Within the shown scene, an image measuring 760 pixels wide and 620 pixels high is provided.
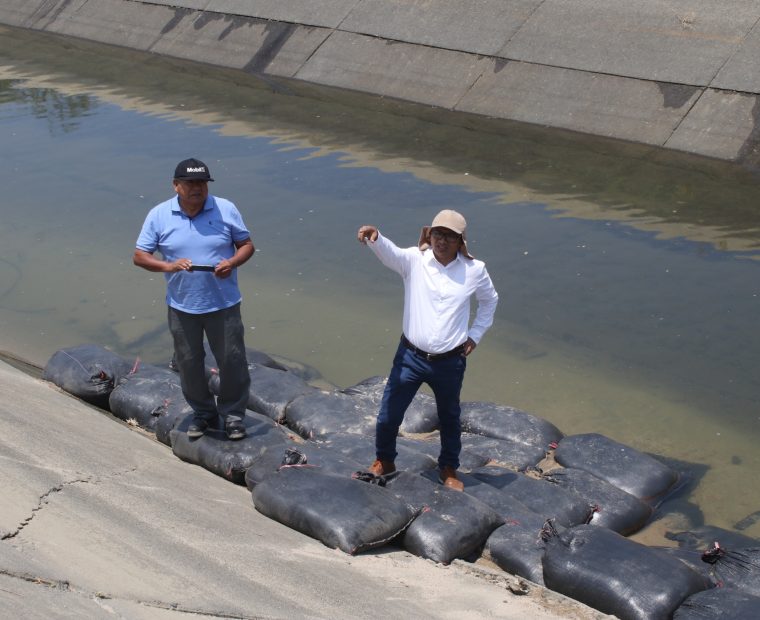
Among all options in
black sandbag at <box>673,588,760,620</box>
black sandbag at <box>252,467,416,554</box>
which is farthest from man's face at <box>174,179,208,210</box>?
black sandbag at <box>673,588,760,620</box>

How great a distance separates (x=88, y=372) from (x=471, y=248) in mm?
4390

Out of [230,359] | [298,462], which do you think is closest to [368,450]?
[298,462]

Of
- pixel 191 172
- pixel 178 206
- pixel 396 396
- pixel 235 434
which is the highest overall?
pixel 191 172

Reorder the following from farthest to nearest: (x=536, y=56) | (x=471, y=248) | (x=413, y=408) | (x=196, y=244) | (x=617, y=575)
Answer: (x=536, y=56) < (x=471, y=248) < (x=413, y=408) < (x=196, y=244) < (x=617, y=575)

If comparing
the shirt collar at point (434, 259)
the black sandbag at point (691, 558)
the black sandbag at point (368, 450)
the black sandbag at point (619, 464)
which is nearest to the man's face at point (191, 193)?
the shirt collar at point (434, 259)

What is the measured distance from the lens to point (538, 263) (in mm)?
10414

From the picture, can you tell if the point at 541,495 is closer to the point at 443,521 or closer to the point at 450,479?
the point at 450,479

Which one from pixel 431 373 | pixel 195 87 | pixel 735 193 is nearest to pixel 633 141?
pixel 735 193

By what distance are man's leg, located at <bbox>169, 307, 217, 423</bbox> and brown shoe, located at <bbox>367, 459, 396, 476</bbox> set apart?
113cm

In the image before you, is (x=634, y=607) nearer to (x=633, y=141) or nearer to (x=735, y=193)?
(x=735, y=193)

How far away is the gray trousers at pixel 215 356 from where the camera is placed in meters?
6.09

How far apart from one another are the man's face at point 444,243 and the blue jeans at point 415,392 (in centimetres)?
51

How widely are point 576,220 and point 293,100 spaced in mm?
6851

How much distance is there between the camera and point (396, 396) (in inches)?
227
